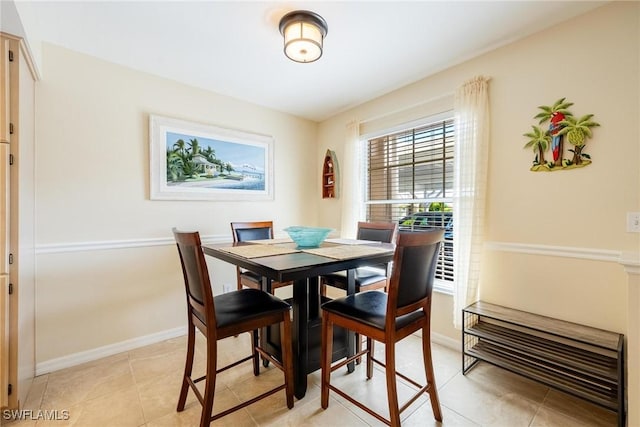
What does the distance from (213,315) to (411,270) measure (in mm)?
1013

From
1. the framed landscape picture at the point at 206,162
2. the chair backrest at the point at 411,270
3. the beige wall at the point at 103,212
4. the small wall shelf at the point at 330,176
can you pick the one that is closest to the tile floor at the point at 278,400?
the beige wall at the point at 103,212

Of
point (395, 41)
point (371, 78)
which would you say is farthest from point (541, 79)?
point (371, 78)

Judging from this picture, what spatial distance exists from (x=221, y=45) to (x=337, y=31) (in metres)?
0.91

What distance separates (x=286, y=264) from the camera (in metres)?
A: 1.39

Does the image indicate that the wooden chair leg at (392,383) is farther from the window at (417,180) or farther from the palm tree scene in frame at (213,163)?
the palm tree scene in frame at (213,163)

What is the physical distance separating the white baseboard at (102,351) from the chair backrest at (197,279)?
135 cm

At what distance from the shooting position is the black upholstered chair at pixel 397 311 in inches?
52.1

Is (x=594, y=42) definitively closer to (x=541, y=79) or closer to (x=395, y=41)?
(x=541, y=79)

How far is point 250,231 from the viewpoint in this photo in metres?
2.80

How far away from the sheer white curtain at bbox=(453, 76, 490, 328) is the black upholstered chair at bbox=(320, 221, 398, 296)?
1.85 feet

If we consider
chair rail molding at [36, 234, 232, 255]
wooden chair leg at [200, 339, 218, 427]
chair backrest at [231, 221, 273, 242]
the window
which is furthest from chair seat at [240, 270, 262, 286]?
the window

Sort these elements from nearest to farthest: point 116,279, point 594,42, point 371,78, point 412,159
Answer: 1. point 594,42
2. point 116,279
3. point 371,78
4. point 412,159

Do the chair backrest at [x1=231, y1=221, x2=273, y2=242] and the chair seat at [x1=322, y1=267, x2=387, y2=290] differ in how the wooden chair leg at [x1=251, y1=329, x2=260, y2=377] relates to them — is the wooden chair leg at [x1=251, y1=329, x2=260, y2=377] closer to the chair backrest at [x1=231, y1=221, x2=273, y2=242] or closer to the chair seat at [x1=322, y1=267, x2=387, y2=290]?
the chair seat at [x1=322, y1=267, x2=387, y2=290]

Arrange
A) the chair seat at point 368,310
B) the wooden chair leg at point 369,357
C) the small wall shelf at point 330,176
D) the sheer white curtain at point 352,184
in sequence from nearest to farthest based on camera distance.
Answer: the chair seat at point 368,310, the wooden chair leg at point 369,357, the sheer white curtain at point 352,184, the small wall shelf at point 330,176
